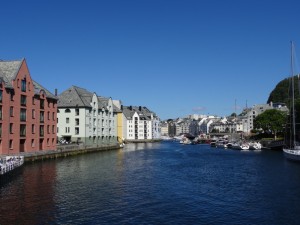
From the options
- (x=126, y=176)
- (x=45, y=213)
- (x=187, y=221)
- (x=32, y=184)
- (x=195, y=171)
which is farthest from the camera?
(x=195, y=171)

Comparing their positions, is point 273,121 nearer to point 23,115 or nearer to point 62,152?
point 62,152

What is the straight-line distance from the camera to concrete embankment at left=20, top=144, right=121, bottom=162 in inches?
2940

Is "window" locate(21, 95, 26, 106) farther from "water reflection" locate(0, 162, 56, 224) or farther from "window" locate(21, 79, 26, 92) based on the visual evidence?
"water reflection" locate(0, 162, 56, 224)

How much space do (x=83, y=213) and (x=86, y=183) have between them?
1595 centimetres

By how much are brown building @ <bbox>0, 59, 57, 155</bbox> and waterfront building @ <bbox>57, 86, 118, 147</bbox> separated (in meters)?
26.5

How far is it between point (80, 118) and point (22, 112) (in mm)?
42271

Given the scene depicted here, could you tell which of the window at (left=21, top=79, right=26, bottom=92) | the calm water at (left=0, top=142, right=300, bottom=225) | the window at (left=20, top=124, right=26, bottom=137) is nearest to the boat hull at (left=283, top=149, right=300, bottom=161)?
the calm water at (left=0, top=142, right=300, bottom=225)

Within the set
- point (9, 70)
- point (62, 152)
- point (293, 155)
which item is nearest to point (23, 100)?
point (9, 70)

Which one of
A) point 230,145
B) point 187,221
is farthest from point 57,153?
point 230,145

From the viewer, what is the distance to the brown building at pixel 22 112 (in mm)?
71062

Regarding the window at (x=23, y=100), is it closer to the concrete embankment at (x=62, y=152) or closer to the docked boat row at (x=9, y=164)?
the concrete embankment at (x=62, y=152)

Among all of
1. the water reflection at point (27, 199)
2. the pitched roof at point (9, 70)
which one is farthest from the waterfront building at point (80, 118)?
the water reflection at point (27, 199)

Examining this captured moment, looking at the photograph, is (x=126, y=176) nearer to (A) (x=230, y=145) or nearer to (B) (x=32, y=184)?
(B) (x=32, y=184)

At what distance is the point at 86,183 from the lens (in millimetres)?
47375
